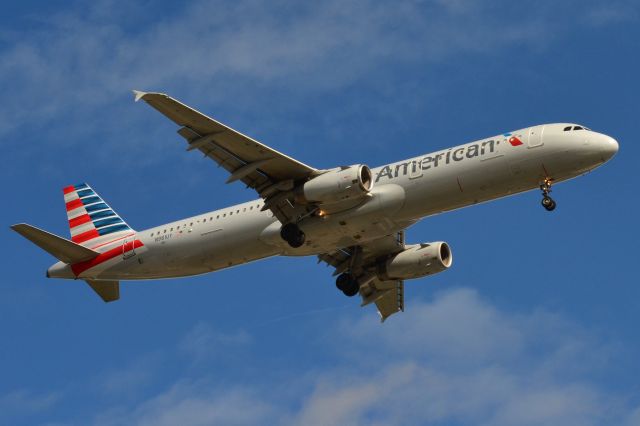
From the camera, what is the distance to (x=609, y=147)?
1907 inches

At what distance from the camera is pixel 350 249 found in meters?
59.1

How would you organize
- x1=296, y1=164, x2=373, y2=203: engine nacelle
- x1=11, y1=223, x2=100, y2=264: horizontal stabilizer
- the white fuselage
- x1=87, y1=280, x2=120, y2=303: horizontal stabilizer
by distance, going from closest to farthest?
Result: the white fuselage, x1=296, y1=164, x2=373, y2=203: engine nacelle, x1=11, y1=223, x2=100, y2=264: horizontal stabilizer, x1=87, y1=280, x2=120, y2=303: horizontal stabilizer

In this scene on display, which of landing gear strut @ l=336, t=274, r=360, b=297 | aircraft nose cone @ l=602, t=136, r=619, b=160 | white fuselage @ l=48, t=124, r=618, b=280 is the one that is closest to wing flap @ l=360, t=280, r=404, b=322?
landing gear strut @ l=336, t=274, r=360, b=297

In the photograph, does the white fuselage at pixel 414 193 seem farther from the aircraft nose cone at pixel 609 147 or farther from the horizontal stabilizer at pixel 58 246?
the horizontal stabilizer at pixel 58 246

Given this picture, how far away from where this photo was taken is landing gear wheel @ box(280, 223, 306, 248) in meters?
51.0

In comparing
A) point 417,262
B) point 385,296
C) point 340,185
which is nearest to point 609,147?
point 340,185

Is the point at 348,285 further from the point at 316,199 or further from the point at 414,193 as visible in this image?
the point at 414,193

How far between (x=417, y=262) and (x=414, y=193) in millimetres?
9558

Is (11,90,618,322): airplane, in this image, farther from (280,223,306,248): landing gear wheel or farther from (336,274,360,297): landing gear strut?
(336,274,360,297): landing gear strut

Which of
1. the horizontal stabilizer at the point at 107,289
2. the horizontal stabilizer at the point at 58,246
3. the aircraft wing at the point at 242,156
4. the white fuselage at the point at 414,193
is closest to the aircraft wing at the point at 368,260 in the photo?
the white fuselage at the point at 414,193

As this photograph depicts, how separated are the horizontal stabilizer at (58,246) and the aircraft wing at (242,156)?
33.1ft

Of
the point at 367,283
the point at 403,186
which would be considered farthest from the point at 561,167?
the point at 367,283

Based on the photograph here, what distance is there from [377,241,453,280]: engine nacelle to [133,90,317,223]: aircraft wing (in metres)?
9.46

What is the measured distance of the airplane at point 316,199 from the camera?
159 feet
